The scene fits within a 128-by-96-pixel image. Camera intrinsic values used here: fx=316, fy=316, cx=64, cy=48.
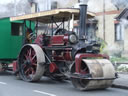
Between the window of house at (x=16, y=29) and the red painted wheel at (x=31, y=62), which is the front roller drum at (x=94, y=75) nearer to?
the red painted wheel at (x=31, y=62)

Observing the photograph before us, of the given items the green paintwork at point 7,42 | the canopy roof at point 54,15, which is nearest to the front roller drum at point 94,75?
the canopy roof at point 54,15

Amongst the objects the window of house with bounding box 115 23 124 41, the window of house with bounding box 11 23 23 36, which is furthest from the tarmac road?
the window of house with bounding box 115 23 124 41

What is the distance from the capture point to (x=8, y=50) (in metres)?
13.2

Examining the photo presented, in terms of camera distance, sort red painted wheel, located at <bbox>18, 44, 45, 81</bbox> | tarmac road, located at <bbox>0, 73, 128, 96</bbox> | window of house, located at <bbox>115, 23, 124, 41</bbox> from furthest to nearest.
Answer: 1. window of house, located at <bbox>115, 23, 124, 41</bbox>
2. red painted wheel, located at <bbox>18, 44, 45, 81</bbox>
3. tarmac road, located at <bbox>0, 73, 128, 96</bbox>

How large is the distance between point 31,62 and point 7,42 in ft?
8.81

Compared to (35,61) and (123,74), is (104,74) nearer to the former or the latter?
(35,61)

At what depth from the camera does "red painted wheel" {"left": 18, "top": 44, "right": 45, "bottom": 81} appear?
412 inches

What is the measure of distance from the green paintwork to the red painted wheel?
69.9 inches

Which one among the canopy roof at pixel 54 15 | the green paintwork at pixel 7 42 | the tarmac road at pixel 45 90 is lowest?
the tarmac road at pixel 45 90

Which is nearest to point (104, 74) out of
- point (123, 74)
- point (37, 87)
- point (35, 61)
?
point (37, 87)

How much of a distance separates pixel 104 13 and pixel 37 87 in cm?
954

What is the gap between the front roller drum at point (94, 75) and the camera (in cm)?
874

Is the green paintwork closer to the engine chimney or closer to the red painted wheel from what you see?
the red painted wheel

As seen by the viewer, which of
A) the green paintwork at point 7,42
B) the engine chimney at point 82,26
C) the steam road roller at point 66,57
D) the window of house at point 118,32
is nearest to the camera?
the steam road roller at point 66,57
